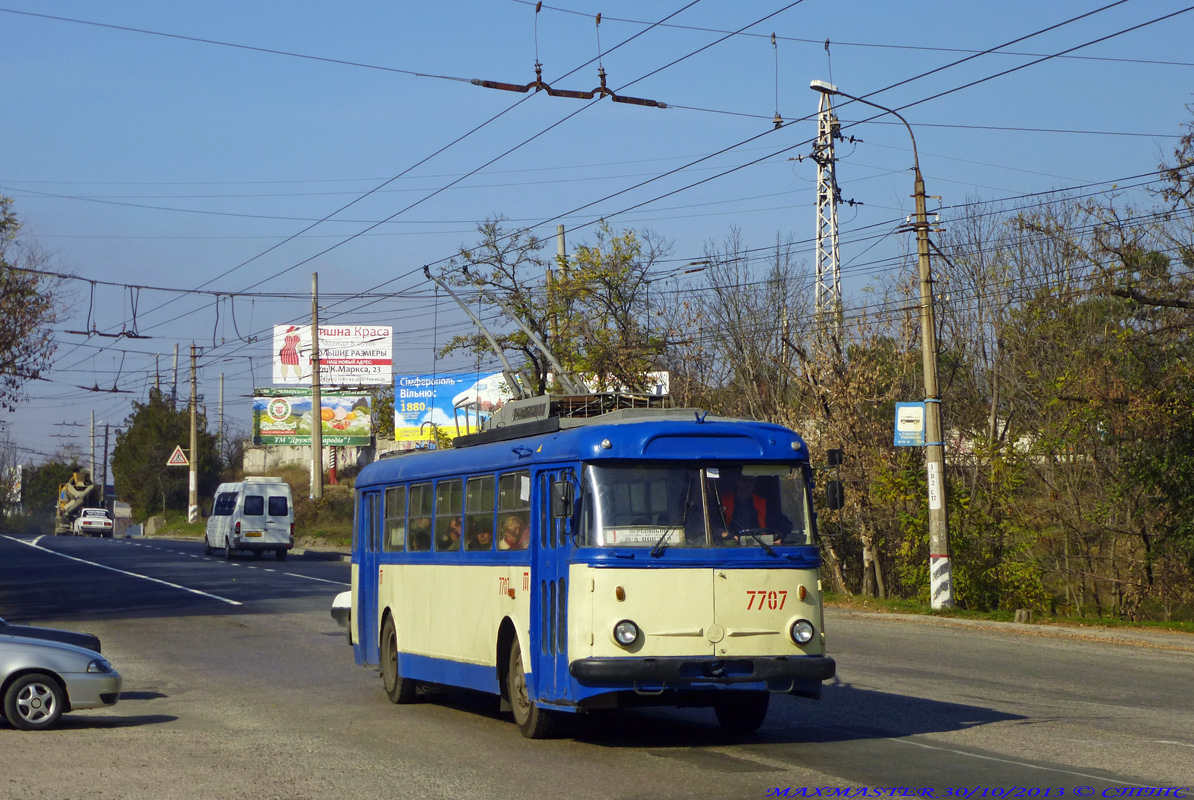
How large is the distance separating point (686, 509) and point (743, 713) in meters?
1.87

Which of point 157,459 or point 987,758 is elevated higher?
point 157,459

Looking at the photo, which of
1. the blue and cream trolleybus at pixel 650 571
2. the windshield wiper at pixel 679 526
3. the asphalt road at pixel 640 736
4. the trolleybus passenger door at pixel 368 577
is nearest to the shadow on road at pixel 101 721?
the asphalt road at pixel 640 736

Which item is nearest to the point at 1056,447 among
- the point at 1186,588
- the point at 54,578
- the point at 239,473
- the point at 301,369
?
the point at 1186,588

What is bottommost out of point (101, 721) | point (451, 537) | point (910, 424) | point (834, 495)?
point (101, 721)

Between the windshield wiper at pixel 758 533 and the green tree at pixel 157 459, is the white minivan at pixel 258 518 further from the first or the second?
the green tree at pixel 157 459

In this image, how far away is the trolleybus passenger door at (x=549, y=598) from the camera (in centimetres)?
1012

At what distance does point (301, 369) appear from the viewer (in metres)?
81.6

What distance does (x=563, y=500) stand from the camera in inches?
401

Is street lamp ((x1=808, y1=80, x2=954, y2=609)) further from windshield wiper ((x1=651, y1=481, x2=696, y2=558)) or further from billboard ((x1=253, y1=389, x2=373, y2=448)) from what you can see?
billboard ((x1=253, y1=389, x2=373, y2=448))

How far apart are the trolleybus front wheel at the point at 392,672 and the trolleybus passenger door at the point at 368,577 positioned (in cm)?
42

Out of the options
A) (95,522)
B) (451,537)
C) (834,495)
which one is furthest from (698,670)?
(95,522)

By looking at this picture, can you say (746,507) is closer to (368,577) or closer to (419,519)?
(419,519)

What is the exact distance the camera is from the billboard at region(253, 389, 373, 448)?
256ft

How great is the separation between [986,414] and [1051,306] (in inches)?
155
